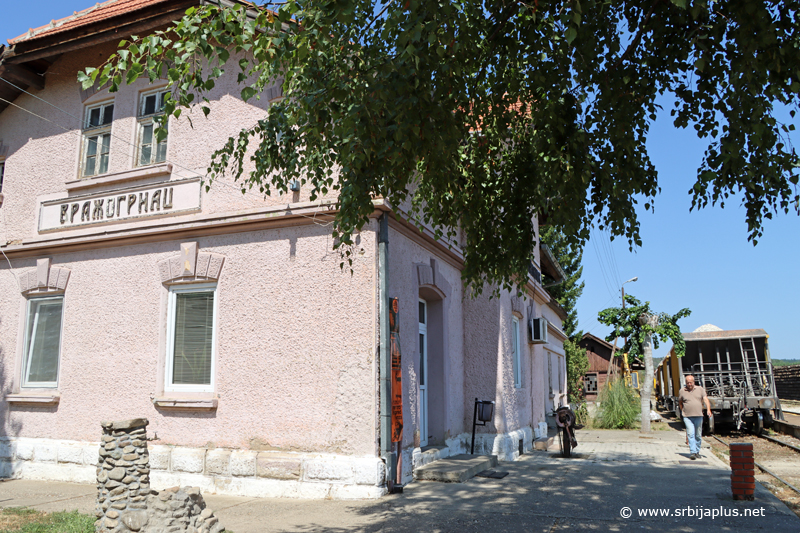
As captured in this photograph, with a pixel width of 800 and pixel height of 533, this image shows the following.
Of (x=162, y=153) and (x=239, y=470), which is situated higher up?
(x=162, y=153)

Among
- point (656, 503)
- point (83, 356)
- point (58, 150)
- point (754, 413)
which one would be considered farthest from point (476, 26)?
point (754, 413)

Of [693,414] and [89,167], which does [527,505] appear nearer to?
[693,414]

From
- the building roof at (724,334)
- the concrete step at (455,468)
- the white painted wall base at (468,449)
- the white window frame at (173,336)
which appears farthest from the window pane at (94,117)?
the building roof at (724,334)

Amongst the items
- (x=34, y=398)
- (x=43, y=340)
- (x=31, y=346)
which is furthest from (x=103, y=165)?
(x=34, y=398)

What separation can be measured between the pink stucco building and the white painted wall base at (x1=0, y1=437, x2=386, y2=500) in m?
0.03

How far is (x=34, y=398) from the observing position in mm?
9461

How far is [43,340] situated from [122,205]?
2787mm

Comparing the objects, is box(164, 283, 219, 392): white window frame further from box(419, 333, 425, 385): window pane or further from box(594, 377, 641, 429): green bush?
box(594, 377, 641, 429): green bush

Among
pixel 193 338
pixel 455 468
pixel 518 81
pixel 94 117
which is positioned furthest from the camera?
pixel 94 117

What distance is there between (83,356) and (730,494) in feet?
31.2

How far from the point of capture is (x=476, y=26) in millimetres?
4508

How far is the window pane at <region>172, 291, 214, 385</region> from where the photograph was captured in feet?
28.2

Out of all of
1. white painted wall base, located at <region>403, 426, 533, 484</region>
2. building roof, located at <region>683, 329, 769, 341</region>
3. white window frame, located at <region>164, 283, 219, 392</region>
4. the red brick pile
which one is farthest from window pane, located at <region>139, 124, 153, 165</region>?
building roof, located at <region>683, 329, 769, 341</region>

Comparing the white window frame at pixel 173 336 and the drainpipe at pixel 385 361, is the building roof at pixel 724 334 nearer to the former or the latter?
the drainpipe at pixel 385 361
